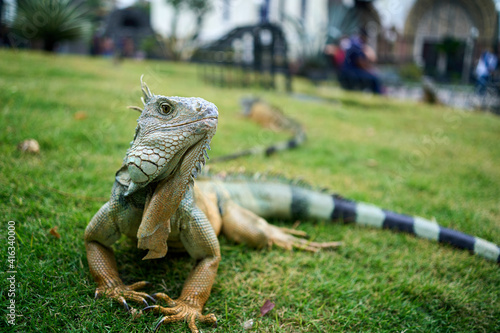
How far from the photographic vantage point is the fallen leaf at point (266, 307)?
1935mm

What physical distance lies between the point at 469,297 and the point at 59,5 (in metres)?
10.9

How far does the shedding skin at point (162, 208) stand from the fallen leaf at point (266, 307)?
1.01 ft

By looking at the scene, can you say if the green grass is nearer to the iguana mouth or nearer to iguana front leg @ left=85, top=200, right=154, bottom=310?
iguana front leg @ left=85, top=200, right=154, bottom=310

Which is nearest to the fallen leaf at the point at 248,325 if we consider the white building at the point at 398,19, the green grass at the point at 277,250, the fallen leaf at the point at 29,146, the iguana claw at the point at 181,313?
the green grass at the point at 277,250

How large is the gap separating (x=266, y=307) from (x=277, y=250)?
0.67 meters

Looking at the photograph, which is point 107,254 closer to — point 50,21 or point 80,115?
point 80,115

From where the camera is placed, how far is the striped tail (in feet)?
8.79

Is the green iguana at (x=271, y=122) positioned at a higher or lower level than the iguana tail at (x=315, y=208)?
higher

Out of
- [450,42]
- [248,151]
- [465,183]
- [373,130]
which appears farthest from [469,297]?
[450,42]

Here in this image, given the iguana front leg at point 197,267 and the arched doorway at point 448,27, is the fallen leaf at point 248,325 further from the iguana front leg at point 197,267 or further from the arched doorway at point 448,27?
the arched doorway at point 448,27

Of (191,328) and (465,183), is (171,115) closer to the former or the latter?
(191,328)

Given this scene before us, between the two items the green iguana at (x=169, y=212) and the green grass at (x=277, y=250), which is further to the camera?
the green grass at (x=277, y=250)

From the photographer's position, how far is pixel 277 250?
8.56 feet

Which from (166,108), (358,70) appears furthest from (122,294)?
(358,70)
